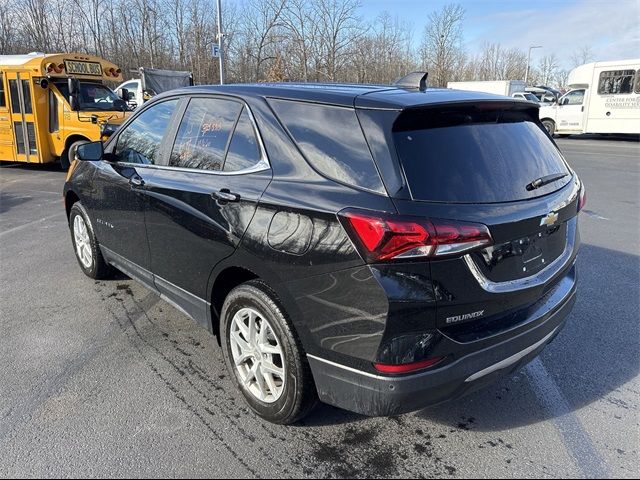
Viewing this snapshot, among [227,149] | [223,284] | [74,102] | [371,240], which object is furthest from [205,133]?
[74,102]

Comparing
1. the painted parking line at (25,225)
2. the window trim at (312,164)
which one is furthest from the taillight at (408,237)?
the painted parking line at (25,225)

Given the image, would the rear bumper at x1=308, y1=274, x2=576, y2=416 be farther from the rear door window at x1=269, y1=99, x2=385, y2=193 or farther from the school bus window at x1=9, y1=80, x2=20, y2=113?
the school bus window at x1=9, y1=80, x2=20, y2=113

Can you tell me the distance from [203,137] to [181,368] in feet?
5.15

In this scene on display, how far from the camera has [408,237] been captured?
210cm

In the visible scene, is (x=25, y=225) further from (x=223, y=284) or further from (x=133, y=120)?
(x=223, y=284)

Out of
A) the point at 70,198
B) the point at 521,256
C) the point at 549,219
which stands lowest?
the point at 70,198

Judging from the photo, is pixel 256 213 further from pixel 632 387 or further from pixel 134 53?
pixel 134 53

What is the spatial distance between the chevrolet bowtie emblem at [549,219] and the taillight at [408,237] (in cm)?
57

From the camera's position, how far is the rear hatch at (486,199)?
2.19 metres

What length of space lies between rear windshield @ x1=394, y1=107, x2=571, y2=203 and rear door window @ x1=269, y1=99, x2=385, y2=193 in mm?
175

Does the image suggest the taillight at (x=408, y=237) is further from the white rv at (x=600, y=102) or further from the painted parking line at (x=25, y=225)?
the white rv at (x=600, y=102)

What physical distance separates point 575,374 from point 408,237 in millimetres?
1986

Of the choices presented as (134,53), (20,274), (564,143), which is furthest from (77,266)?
(134,53)

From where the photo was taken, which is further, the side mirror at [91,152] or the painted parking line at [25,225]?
the painted parking line at [25,225]
